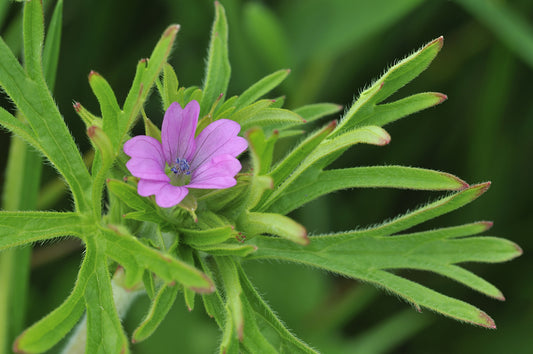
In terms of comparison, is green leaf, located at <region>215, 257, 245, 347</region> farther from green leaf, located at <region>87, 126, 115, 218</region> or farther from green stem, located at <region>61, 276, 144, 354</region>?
green stem, located at <region>61, 276, 144, 354</region>

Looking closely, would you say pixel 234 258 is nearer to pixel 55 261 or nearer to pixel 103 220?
pixel 103 220

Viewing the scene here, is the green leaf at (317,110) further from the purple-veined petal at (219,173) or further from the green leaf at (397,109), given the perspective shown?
the purple-veined petal at (219,173)

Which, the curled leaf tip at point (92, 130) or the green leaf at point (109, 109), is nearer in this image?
the curled leaf tip at point (92, 130)

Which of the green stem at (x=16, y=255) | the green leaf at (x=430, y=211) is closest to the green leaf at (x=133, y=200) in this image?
the green leaf at (x=430, y=211)

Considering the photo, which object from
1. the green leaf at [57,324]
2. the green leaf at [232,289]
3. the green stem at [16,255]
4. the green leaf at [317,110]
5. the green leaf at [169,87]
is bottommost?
Result: the green stem at [16,255]

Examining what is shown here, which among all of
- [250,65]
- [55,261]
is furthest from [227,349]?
[250,65]

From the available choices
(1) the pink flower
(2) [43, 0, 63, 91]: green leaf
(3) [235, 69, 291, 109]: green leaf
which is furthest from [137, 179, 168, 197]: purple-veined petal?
(2) [43, 0, 63, 91]: green leaf
